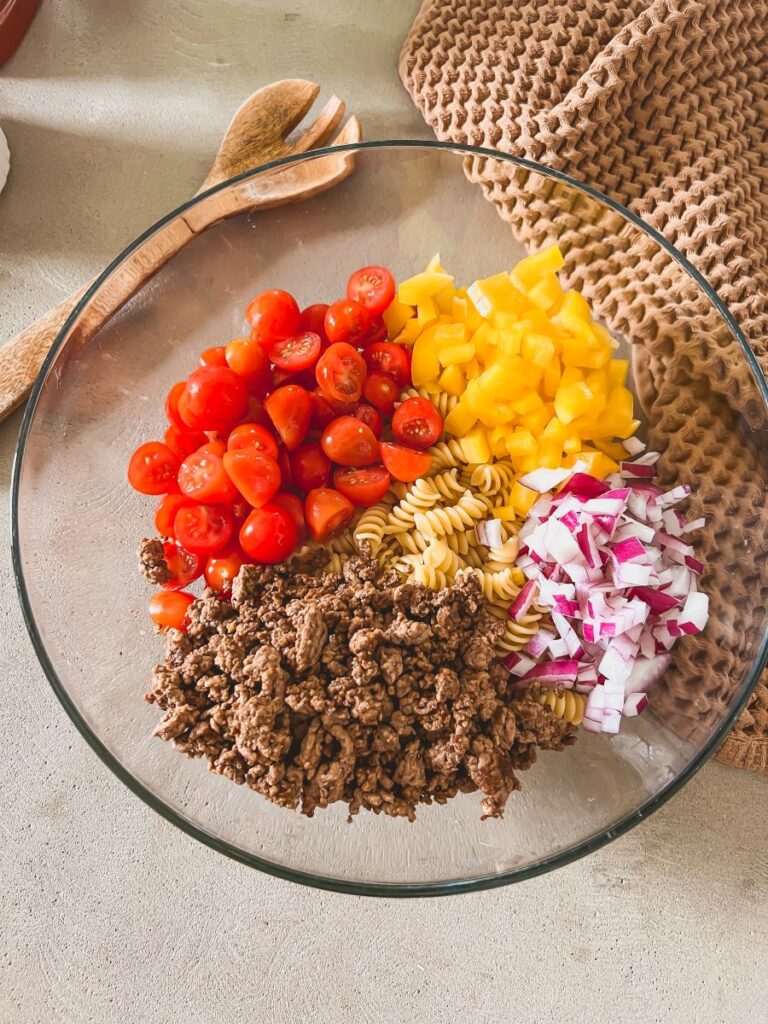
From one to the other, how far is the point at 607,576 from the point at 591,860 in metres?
0.65

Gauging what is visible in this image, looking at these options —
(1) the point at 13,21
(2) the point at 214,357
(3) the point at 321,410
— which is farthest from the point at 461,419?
(1) the point at 13,21

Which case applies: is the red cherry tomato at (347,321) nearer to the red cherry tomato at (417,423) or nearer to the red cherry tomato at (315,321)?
the red cherry tomato at (315,321)

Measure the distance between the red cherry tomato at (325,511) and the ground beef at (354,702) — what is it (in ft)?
0.51

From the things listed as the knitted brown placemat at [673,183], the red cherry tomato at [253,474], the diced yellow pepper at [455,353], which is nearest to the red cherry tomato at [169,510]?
the red cherry tomato at [253,474]

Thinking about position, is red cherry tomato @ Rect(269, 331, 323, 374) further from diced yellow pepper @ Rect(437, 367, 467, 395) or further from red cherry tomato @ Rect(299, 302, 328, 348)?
diced yellow pepper @ Rect(437, 367, 467, 395)

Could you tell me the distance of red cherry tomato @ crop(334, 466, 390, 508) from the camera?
169cm

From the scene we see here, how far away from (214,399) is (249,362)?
0.12m

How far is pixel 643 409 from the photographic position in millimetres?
1823

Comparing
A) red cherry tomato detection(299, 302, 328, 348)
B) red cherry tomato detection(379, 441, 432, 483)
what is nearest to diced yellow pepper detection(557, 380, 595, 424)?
red cherry tomato detection(379, 441, 432, 483)

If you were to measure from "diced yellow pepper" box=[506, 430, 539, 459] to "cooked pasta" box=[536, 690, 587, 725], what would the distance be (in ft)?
1.48

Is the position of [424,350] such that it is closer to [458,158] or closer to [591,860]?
[458,158]

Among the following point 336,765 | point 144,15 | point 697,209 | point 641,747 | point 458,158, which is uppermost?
point 144,15

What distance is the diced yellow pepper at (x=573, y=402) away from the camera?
162 cm

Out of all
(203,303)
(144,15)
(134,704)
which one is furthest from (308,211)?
(134,704)
